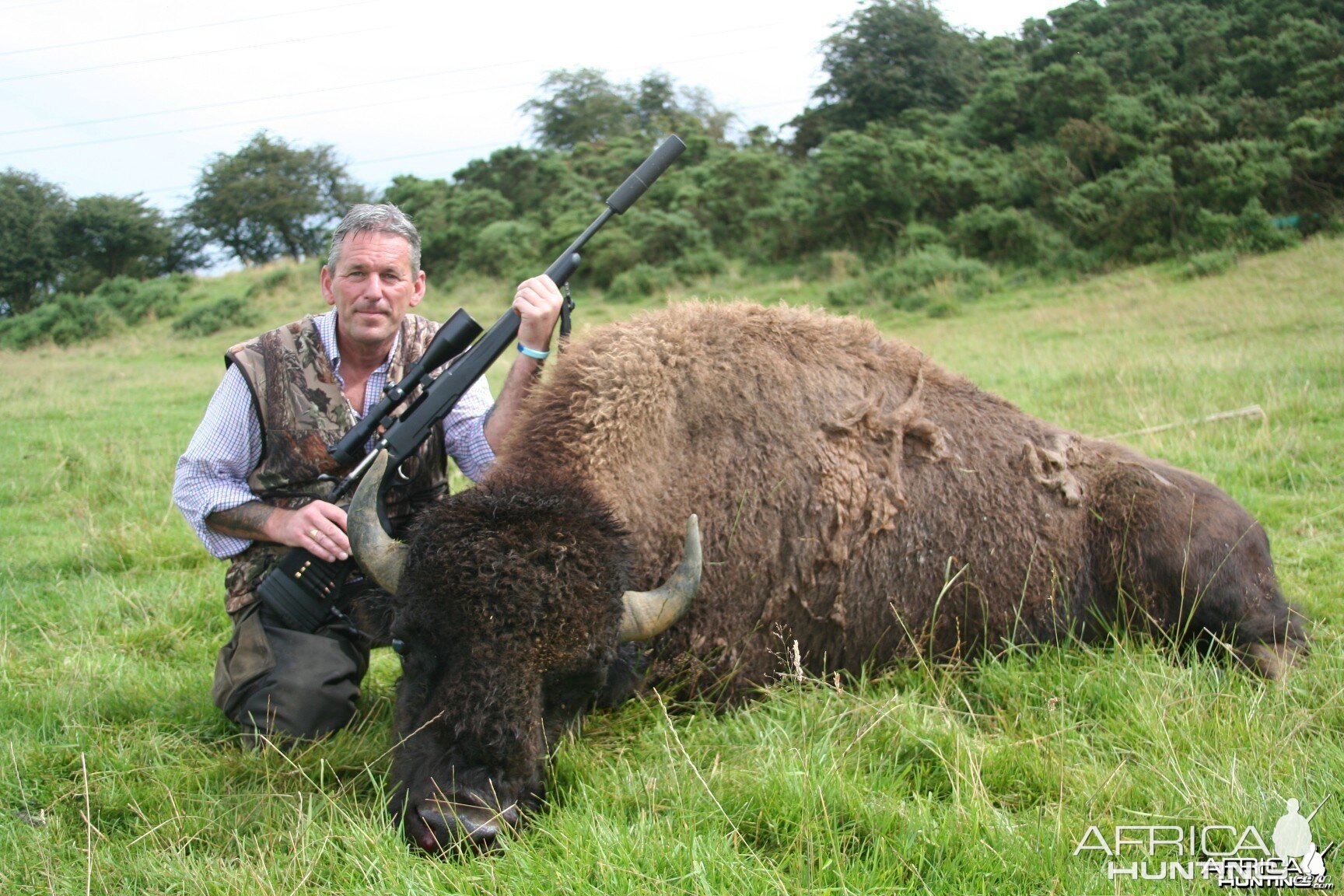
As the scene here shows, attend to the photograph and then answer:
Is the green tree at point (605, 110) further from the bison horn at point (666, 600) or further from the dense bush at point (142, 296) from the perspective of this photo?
the bison horn at point (666, 600)

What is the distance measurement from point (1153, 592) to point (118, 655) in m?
5.02

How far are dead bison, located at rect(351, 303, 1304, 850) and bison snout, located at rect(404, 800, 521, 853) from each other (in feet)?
1.06

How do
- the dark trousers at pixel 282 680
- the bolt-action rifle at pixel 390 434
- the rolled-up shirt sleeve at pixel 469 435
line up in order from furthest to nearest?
the rolled-up shirt sleeve at pixel 469 435 → the bolt-action rifle at pixel 390 434 → the dark trousers at pixel 282 680

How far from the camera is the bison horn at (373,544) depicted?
3.28 m

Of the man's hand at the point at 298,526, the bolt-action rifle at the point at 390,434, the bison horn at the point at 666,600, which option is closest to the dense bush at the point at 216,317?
the man's hand at the point at 298,526

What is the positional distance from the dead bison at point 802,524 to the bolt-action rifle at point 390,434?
31 cm

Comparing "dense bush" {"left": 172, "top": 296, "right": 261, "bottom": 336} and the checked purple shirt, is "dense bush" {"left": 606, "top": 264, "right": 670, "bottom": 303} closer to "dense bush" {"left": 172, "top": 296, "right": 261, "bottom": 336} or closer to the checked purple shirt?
"dense bush" {"left": 172, "top": 296, "right": 261, "bottom": 336}

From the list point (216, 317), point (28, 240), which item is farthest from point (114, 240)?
point (216, 317)

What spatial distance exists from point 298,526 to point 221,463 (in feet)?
1.87

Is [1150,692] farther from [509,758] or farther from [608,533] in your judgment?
[509,758]

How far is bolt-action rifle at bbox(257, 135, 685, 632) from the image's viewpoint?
12.4ft

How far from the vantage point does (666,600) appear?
338 centimetres

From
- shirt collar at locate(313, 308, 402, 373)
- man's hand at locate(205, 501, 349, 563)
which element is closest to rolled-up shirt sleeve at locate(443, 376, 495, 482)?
shirt collar at locate(313, 308, 402, 373)

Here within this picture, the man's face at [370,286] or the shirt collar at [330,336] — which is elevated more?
the man's face at [370,286]
